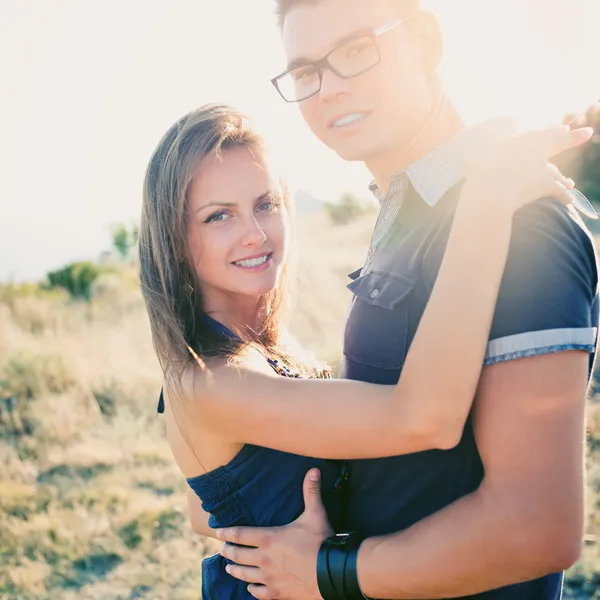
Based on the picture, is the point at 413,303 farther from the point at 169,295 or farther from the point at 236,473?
the point at 169,295

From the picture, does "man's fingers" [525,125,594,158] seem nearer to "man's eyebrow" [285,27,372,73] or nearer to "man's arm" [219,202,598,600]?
"man's arm" [219,202,598,600]

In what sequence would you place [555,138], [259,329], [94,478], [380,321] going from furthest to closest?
[94,478] → [259,329] → [380,321] → [555,138]

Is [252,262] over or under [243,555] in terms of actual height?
over

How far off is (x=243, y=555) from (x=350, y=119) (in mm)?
1229

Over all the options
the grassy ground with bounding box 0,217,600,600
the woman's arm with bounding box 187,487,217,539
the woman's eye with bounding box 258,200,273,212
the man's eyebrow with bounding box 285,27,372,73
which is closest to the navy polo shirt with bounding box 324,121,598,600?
the man's eyebrow with bounding box 285,27,372,73

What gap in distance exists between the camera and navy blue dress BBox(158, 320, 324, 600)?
6.47ft

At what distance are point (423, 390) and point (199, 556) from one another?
3532 mm

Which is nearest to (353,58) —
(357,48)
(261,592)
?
(357,48)

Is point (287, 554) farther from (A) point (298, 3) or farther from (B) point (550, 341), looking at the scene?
(A) point (298, 3)

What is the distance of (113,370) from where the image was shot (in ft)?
27.3

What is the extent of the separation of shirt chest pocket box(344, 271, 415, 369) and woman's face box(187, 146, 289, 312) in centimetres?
71

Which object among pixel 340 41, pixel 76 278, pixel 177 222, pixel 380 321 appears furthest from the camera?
pixel 76 278

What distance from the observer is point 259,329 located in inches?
105

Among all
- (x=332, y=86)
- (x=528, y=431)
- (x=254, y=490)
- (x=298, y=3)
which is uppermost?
(x=298, y=3)
